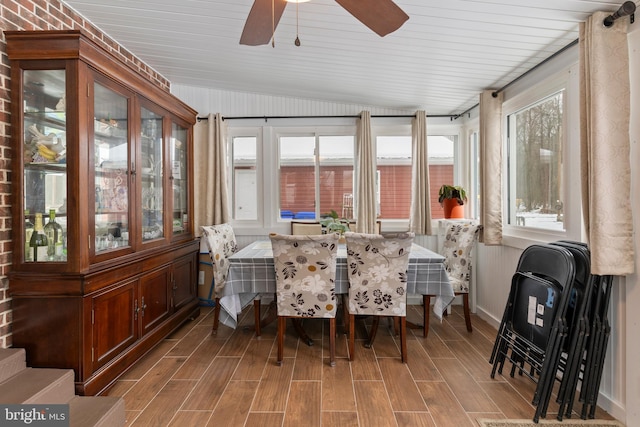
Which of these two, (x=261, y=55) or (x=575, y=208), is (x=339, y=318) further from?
(x=261, y=55)

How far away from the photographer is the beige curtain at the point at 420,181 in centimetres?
402

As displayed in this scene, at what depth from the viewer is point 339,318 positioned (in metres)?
3.67

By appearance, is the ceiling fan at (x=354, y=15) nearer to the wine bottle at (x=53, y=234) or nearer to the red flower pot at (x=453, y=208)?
the wine bottle at (x=53, y=234)

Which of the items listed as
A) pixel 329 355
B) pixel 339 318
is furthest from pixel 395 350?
pixel 339 318

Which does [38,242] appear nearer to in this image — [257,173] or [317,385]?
[317,385]

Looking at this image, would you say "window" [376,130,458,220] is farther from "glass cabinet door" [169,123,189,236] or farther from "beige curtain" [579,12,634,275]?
"beige curtain" [579,12,634,275]

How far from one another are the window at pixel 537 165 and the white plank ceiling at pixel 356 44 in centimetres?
38

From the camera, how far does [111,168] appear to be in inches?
95.1

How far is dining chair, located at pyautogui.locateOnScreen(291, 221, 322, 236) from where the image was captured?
406cm

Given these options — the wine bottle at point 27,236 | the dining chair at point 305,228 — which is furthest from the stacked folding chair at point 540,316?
the wine bottle at point 27,236

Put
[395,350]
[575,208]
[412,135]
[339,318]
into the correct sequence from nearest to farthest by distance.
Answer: [575,208], [395,350], [339,318], [412,135]

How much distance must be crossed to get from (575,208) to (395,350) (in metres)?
1.66

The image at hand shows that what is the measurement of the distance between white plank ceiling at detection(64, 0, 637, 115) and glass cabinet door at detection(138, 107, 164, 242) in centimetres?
69

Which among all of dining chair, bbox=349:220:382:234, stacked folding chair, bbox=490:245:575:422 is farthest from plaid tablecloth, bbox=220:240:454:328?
dining chair, bbox=349:220:382:234
